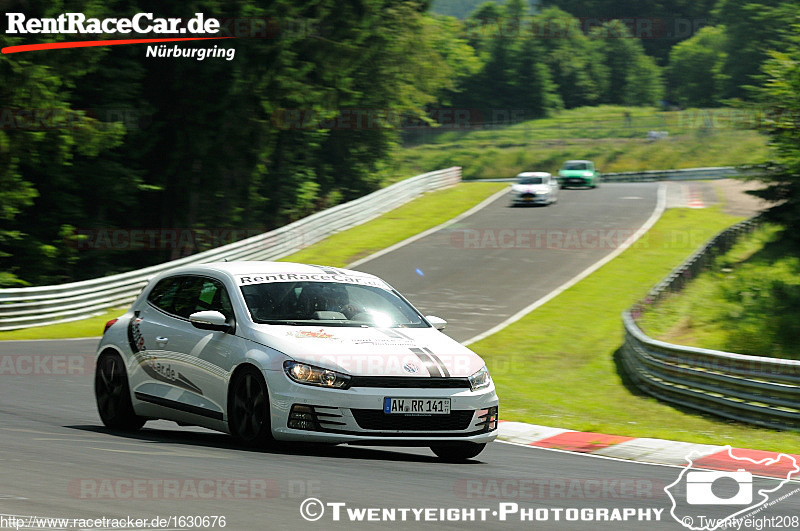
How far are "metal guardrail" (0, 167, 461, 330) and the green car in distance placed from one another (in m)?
12.1

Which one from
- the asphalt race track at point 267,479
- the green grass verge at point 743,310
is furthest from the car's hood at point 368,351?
the green grass verge at point 743,310

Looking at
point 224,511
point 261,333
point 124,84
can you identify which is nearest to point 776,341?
point 261,333

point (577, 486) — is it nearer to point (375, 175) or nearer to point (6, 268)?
point (6, 268)

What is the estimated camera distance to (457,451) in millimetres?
9180

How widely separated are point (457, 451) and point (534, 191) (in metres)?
36.2

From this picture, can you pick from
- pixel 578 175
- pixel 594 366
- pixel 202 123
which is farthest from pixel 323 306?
pixel 578 175

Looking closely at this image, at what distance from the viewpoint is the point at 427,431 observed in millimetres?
8570

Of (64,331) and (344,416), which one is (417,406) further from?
(64,331)

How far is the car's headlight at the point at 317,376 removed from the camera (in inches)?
328

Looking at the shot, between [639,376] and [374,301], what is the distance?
1026 cm

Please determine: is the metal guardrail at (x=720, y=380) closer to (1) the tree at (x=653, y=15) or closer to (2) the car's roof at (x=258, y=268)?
(2) the car's roof at (x=258, y=268)

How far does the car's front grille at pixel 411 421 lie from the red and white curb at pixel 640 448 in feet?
7.06

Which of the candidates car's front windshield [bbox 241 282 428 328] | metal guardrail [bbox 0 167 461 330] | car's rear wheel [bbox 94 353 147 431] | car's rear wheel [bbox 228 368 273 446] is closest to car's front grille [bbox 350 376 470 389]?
car's rear wheel [bbox 228 368 273 446]

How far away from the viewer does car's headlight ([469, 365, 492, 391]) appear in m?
8.85
